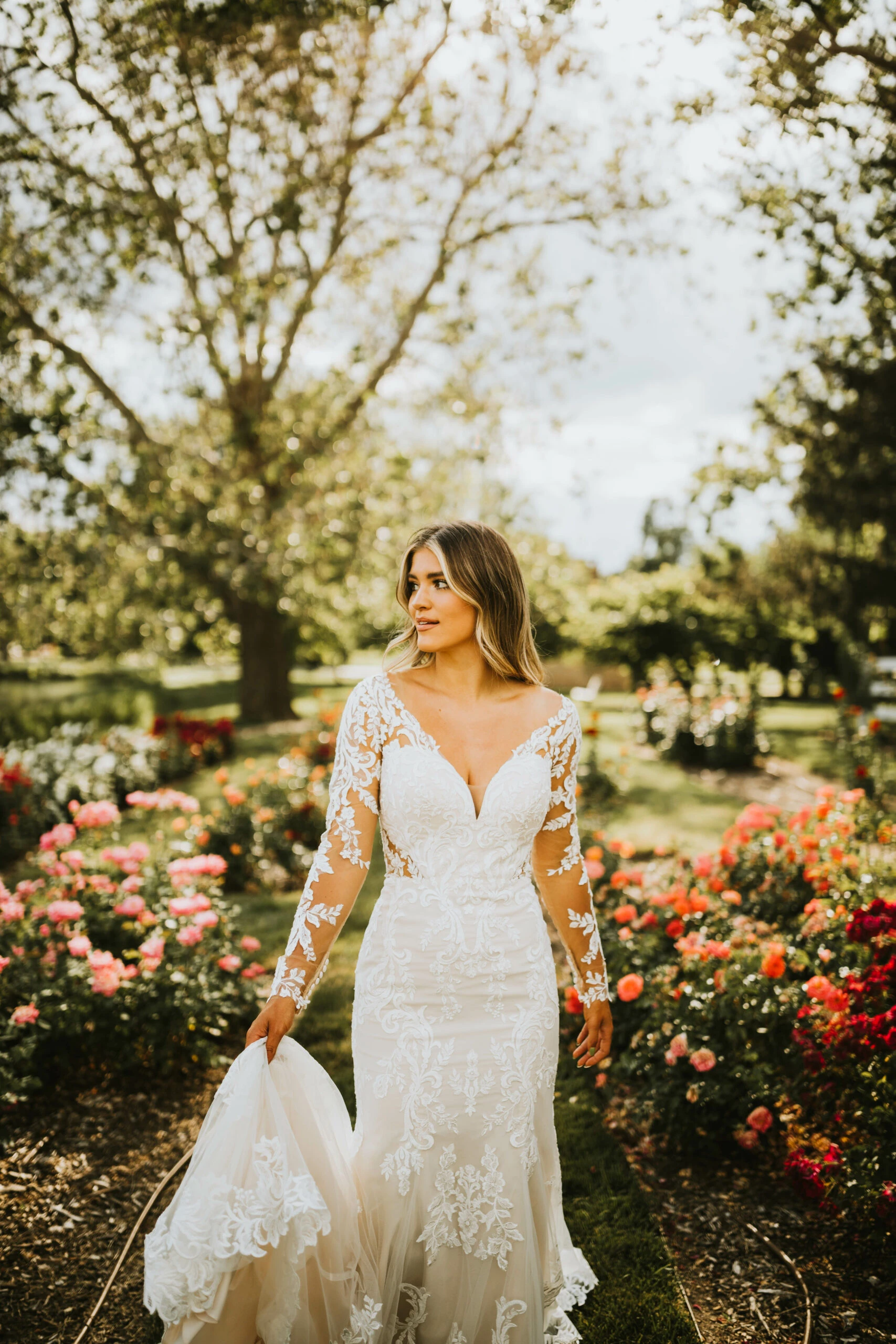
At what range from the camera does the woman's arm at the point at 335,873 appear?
2352 mm

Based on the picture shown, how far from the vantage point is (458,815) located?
8.31 ft

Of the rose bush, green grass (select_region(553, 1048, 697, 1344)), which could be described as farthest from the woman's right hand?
the rose bush

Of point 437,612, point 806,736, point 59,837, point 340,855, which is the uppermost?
point 437,612

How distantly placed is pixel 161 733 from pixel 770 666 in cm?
1744

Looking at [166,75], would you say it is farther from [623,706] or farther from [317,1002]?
[623,706]

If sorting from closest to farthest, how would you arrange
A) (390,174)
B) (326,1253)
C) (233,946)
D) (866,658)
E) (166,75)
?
1. (326,1253)
2. (233,946)
3. (166,75)
4. (390,174)
5. (866,658)

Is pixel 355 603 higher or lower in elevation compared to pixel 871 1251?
higher

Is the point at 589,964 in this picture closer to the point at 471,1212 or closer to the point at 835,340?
the point at 471,1212

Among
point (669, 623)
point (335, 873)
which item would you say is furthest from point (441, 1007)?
point (669, 623)

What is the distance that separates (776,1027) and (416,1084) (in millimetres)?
1877

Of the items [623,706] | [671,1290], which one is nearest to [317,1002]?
[671,1290]

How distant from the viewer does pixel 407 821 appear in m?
2.54

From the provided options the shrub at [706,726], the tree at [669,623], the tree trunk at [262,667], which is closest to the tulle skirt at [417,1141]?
the shrub at [706,726]

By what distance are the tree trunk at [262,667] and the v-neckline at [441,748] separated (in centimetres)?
1307
